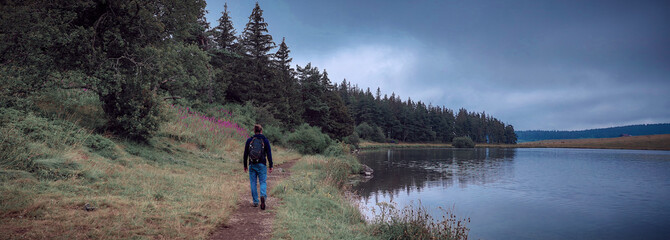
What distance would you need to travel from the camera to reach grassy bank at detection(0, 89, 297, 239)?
4.76m

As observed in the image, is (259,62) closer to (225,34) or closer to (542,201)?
(225,34)

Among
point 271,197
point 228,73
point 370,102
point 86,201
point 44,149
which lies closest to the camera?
point 86,201

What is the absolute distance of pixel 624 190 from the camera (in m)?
20.2

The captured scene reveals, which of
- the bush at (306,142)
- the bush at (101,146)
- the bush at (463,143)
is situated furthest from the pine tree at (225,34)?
the bush at (463,143)

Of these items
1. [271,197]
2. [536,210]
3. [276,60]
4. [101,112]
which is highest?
[276,60]

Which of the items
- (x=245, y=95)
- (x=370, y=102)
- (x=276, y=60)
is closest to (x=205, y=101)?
(x=245, y=95)

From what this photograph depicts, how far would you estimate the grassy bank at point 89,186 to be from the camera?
476 centimetres

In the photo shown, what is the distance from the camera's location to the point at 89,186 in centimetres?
685

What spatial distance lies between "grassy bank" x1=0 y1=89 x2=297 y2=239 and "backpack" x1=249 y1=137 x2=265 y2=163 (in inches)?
47.1

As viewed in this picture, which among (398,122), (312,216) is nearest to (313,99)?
(312,216)

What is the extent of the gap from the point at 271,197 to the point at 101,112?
9.67m

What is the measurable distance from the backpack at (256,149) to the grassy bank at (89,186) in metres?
1.20

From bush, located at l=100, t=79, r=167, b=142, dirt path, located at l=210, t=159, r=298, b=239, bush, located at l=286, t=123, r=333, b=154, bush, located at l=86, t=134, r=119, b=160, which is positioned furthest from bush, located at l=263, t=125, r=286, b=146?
dirt path, located at l=210, t=159, r=298, b=239

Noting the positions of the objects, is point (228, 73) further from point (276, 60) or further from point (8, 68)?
point (8, 68)
